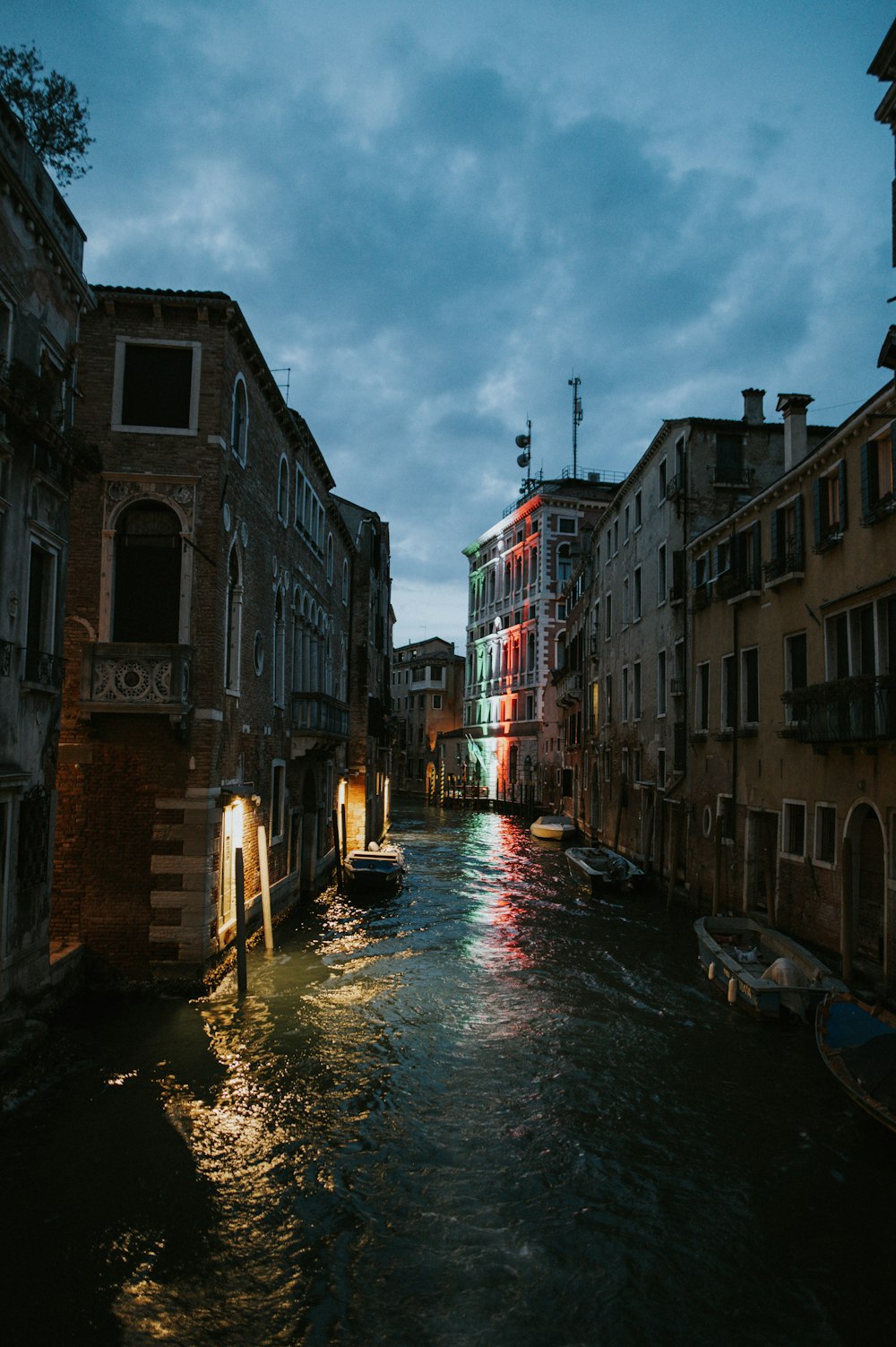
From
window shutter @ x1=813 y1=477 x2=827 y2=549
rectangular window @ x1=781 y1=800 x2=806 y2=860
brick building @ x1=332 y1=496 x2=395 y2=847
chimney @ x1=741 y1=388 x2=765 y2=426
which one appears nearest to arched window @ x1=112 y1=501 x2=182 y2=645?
window shutter @ x1=813 y1=477 x2=827 y2=549

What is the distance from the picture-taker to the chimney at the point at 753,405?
23.5 m

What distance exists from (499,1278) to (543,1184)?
1506mm

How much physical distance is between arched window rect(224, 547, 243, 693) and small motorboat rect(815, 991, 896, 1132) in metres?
8.99

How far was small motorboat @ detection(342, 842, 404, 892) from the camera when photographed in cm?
2180

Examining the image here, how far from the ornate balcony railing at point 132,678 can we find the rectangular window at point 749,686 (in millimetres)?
10685

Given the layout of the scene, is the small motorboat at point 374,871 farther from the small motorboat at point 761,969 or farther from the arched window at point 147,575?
the arched window at point 147,575

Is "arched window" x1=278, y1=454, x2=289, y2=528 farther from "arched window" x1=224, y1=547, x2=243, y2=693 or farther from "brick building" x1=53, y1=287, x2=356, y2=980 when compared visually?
"brick building" x1=53, y1=287, x2=356, y2=980

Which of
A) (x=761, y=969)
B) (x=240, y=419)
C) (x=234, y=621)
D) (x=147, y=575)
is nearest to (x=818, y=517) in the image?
(x=761, y=969)

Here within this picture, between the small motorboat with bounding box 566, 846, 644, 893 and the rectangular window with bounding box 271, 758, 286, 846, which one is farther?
the small motorboat with bounding box 566, 846, 644, 893

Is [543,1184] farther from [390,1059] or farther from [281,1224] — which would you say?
[390,1059]

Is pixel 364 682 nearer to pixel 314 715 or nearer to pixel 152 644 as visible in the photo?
pixel 314 715

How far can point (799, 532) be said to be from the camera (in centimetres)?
1520

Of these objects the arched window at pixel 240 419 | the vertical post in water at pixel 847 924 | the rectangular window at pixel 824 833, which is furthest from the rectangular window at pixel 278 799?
the vertical post in water at pixel 847 924

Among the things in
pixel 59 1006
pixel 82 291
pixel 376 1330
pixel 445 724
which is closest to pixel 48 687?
pixel 59 1006
